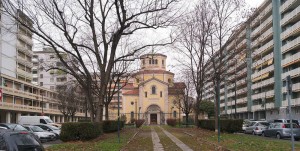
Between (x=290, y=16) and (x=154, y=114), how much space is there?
4876cm

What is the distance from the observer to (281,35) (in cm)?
6531

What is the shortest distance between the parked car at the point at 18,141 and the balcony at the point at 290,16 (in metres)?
54.7

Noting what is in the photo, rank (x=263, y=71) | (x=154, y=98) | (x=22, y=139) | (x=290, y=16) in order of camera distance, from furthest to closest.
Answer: (x=154, y=98) → (x=263, y=71) → (x=290, y=16) → (x=22, y=139)

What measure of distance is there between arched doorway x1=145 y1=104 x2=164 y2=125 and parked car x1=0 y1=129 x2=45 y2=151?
89.8 meters

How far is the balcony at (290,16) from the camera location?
5752cm

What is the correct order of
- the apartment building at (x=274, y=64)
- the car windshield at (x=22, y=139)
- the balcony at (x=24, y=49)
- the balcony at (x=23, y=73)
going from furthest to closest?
1. the balcony at (x=24, y=49)
2. the balcony at (x=23, y=73)
3. the apartment building at (x=274, y=64)
4. the car windshield at (x=22, y=139)

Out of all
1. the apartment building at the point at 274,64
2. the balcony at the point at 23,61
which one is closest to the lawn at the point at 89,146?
the apartment building at the point at 274,64

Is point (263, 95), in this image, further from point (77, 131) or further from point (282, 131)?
point (77, 131)

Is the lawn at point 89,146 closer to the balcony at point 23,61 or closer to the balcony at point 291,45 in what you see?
the balcony at point 291,45

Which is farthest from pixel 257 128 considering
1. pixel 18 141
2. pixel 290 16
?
pixel 18 141

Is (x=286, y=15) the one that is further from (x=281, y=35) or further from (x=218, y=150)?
(x=218, y=150)

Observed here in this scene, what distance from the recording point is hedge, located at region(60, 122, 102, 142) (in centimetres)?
2539

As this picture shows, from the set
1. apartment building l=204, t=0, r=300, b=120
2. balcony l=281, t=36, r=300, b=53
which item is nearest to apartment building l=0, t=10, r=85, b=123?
apartment building l=204, t=0, r=300, b=120

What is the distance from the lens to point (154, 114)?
100250mm
